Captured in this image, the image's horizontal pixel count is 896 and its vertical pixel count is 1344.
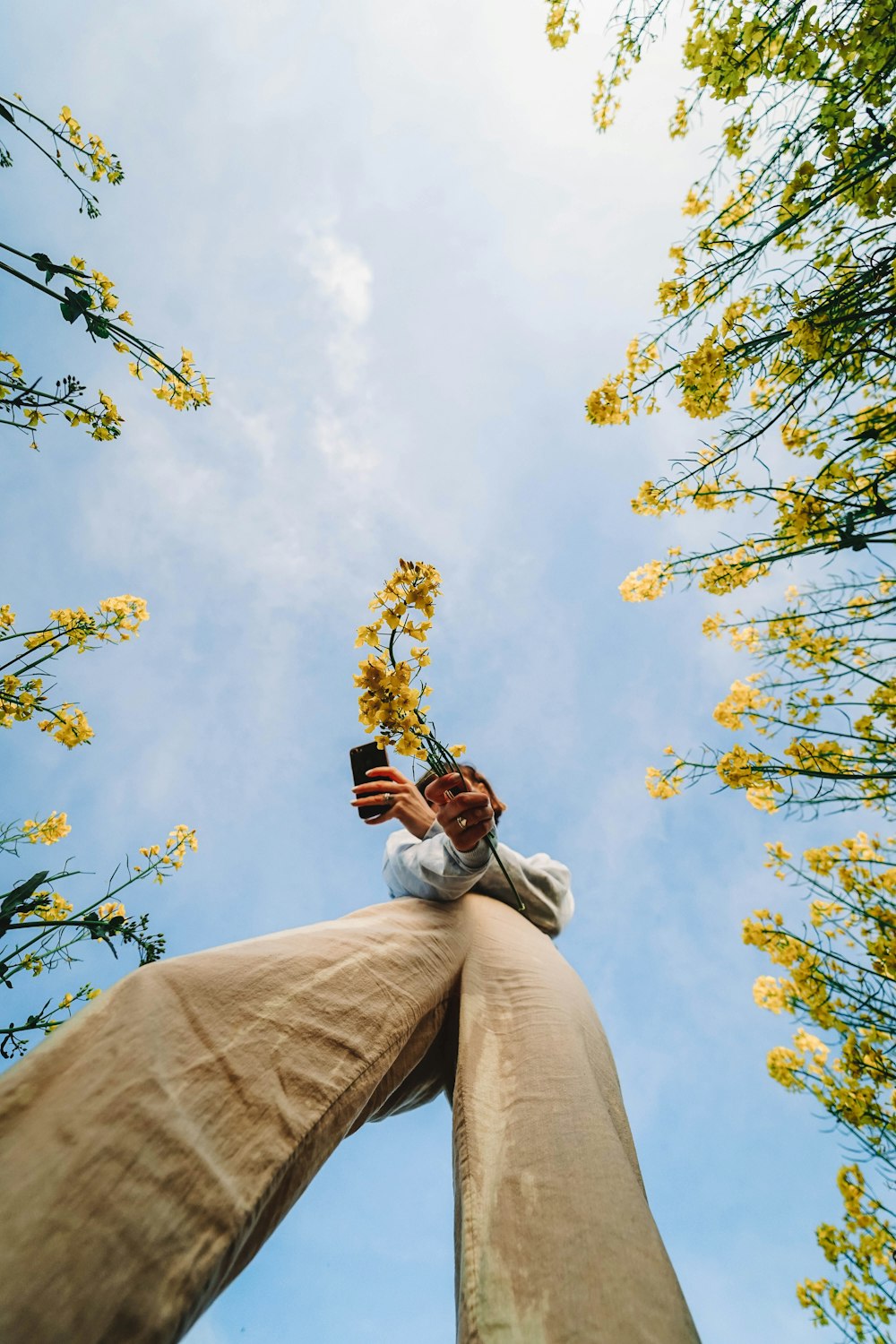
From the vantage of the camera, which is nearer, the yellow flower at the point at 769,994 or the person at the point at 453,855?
the person at the point at 453,855

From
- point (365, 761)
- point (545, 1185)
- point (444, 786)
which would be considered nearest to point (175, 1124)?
point (545, 1185)

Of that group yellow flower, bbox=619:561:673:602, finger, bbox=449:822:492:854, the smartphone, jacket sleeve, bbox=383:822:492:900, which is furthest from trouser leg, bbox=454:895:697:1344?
yellow flower, bbox=619:561:673:602

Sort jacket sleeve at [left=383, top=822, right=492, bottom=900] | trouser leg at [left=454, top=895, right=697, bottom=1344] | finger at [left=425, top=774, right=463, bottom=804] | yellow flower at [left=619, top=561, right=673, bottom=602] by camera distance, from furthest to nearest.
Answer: yellow flower at [left=619, top=561, right=673, bottom=602], jacket sleeve at [left=383, top=822, right=492, bottom=900], finger at [left=425, top=774, right=463, bottom=804], trouser leg at [left=454, top=895, right=697, bottom=1344]

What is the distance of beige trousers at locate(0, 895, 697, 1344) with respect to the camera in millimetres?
570

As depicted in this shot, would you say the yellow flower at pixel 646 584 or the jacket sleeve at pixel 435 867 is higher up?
the yellow flower at pixel 646 584

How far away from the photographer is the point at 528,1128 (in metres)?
0.99

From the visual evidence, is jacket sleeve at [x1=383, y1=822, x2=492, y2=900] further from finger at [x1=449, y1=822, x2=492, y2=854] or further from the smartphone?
the smartphone

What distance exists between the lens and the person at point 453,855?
1.35 metres

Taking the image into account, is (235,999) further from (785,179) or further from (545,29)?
(545,29)

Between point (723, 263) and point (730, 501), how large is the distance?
41.6 inches

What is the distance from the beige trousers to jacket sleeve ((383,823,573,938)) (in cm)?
23

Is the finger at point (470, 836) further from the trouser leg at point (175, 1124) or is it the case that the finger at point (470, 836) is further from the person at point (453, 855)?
the trouser leg at point (175, 1124)

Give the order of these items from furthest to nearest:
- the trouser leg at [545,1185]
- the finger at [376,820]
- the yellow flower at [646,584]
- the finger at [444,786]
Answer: the yellow flower at [646,584] < the finger at [376,820] < the finger at [444,786] < the trouser leg at [545,1185]

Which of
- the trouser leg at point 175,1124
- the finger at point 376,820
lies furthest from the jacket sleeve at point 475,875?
the trouser leg at point 175,1124
